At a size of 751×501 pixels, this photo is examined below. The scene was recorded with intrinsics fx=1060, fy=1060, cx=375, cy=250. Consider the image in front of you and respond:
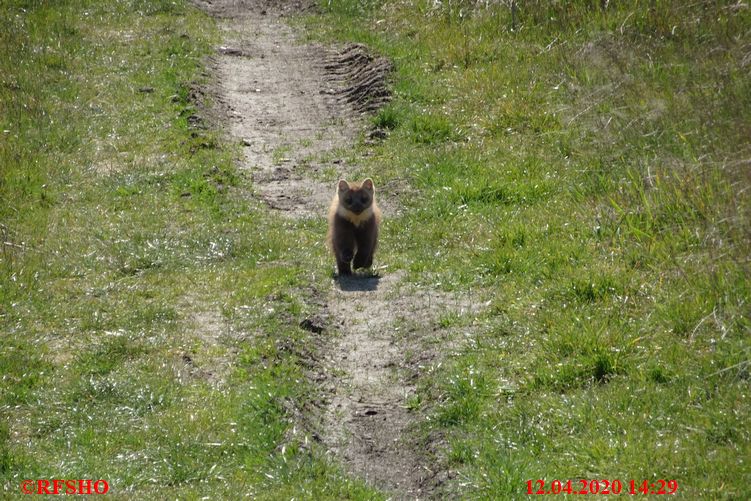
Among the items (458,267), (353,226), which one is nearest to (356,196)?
(353,226)

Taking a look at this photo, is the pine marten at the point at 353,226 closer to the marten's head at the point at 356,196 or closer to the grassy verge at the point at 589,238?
the marten's head at the point at 356,196

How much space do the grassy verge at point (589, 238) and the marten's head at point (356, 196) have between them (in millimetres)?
693

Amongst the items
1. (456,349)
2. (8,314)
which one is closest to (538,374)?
(456,349)

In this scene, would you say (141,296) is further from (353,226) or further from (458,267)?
(458,267)

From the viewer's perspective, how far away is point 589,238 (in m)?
9.63

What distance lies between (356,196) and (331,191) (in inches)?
96.6

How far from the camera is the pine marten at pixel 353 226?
10391 millimetres

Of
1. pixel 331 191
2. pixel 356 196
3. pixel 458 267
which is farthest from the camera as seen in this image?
pixel 331 191

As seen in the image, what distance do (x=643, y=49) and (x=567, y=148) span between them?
5.00 ft

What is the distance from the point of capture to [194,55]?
18.2m

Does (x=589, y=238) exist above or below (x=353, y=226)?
above

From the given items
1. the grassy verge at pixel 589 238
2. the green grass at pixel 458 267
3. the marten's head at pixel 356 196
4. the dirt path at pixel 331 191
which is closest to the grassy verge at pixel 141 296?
the green grass at pixel 458 267

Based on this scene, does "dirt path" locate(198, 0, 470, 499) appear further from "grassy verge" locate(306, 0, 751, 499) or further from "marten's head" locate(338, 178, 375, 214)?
"marten's head" locate(338, 178, 375, 214)

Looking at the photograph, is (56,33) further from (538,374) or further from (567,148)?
(538,374)
